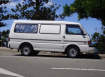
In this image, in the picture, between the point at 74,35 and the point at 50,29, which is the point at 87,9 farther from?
the point at 50,29

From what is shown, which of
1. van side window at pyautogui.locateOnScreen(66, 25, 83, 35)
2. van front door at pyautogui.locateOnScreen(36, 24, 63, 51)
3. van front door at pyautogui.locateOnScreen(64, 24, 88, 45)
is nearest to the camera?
van front door at pyautogui.locateOnScreen(64, 24, 88, 45)

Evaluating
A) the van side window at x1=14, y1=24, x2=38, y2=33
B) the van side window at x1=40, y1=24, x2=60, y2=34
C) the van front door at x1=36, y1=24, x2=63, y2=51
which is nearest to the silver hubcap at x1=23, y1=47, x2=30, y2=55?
the van front door at x1=36, y1=24, x2=63, y2=51

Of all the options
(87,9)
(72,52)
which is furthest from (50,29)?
(87,9)

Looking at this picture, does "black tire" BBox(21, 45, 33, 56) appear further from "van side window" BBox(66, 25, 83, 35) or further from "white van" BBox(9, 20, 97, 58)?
"van side window" BBox(66, 25, 83, 35)

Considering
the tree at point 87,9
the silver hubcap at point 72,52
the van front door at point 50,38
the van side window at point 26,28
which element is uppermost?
the tree at point 87,9

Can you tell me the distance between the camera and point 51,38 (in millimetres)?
13992

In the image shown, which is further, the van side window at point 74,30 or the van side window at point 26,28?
the van side window at point 26,28

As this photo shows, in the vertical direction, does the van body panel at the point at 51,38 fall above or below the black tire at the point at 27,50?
above

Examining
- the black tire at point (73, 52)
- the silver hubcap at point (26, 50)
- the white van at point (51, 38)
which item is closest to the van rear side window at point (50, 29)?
the white van at point (51, 38)

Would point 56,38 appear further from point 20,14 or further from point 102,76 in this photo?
point 20,14

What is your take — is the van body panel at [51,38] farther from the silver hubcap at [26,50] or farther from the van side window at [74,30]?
the silver hubcap at [26,50]

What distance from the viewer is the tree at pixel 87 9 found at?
12719 mm

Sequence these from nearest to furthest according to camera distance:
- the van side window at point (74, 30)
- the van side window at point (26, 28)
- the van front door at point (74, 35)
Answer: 1. the van front door at point (74, 35)
2. the van side window at point (74, 30)
3. the van side window at point (26, 28)

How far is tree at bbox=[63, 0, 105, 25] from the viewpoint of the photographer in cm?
1272
